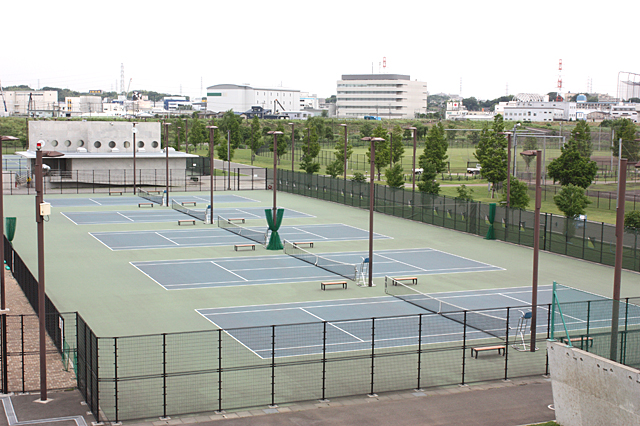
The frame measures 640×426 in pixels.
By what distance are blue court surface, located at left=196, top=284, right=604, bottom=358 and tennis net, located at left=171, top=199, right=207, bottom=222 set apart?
23.6m

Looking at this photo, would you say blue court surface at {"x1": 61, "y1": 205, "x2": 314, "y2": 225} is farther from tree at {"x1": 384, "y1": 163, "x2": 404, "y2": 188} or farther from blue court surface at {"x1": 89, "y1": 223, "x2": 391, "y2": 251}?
tree at {"x1": 384, "y1": 163, "x2": 404, "y2": 188}

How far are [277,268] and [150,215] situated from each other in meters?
20.9

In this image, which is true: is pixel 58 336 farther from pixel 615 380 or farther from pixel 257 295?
pixel 615 380

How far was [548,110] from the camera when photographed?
198 meters

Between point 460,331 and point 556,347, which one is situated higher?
point 556,347

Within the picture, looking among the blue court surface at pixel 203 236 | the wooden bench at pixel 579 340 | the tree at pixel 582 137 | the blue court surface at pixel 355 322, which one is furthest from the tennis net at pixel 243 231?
the tree at pixel 582 137

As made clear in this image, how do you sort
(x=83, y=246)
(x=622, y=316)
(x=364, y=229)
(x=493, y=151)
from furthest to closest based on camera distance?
(x=493, y=151) < (x=364, y=229) < (x=83, y=246) < (x=622, y=316)

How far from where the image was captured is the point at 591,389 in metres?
16.0

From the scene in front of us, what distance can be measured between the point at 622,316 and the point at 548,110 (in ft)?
619

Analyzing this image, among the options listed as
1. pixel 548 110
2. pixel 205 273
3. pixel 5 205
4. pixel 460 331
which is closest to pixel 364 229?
pixel 205 273

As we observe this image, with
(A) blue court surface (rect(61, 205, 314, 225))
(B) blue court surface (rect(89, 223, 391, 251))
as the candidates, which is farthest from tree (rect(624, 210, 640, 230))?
(A) blue court surface (rect(61, 205, 314, 225))

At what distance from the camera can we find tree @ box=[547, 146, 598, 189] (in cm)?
6234

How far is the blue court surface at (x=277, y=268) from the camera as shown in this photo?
32.4 metres

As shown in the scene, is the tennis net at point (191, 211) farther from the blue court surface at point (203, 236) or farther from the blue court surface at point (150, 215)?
the blue court surface at point (203, 236)
